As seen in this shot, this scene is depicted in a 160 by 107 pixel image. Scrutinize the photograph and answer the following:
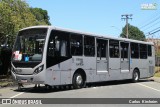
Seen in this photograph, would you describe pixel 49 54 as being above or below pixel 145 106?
above

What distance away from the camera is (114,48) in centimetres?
2688

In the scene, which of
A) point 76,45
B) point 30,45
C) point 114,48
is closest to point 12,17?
point 114,48

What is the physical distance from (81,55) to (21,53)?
3794 millimetres

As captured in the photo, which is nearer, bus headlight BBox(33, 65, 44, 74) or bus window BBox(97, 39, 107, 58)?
bus headlight BBox(33, 65, 44, 74)

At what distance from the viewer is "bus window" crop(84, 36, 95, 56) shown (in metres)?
23.3

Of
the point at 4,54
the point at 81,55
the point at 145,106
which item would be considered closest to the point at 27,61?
the point at 81,55

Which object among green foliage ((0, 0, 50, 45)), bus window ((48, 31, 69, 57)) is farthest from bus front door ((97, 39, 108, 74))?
green foliage ((0, 0, 50, 45))

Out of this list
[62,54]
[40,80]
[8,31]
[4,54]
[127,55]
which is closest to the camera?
[40,80]

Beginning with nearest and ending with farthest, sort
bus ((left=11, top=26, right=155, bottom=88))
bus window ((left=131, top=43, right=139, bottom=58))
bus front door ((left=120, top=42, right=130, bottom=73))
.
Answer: bus ((left=11, top=26, right=155, bottom=88)), bus front door ((left=120, top=42, right=130, bottom=73)), bus window ((left=131, top=43, right=139, bottom=58))

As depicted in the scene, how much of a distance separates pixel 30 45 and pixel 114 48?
8.02 m

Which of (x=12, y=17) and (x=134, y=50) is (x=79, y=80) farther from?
(x=12, y=17)

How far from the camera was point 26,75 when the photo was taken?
20062 millimetres

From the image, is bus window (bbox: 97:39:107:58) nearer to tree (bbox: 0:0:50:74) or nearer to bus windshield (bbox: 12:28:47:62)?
bus windshield (bbox: 12:28:47:62)

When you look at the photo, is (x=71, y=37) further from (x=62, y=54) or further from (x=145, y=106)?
(x=145, y=106)
